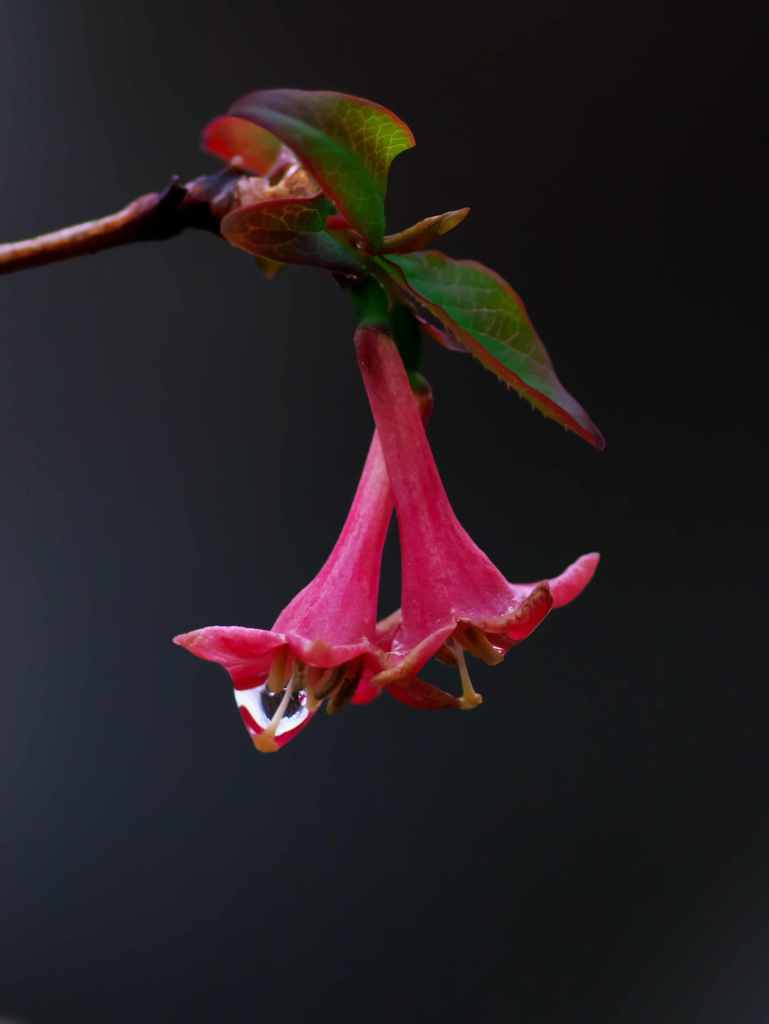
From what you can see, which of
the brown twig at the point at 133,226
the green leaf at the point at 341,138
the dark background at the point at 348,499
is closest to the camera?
the green leaf at the point at 341,138

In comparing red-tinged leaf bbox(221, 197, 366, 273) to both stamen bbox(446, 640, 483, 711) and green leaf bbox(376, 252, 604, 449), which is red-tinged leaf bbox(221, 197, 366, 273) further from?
stamen bbox(446, 640, 483, 711)

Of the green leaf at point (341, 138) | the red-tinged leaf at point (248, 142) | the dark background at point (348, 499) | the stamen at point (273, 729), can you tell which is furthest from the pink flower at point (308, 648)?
the dark background at point (348, 499)

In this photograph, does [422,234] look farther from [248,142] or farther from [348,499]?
[348,499]

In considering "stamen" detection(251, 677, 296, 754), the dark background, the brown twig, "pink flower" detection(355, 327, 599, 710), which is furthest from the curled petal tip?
the dark background

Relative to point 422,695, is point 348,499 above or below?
above

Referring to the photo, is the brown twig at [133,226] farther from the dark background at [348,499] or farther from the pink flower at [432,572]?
the dark background at [348,499]

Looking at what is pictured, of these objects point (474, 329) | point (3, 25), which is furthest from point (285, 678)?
point (3, 25)

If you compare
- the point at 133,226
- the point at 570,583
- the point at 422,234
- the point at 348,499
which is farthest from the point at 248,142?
the point at 348,499

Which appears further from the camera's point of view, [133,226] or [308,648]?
[133,226]
